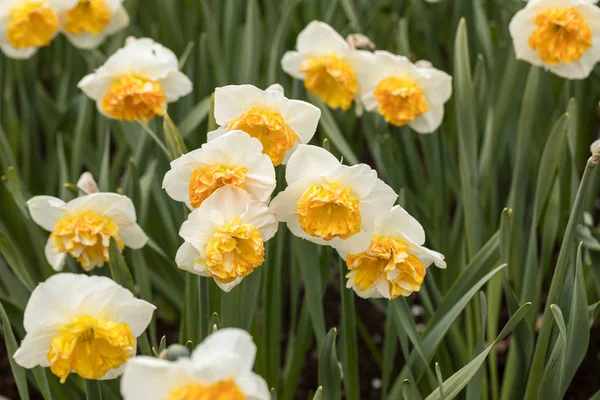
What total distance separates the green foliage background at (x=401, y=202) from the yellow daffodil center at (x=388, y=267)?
0.35ft

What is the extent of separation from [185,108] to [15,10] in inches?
19.1

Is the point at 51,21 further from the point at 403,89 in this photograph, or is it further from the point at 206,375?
the point at 206,375

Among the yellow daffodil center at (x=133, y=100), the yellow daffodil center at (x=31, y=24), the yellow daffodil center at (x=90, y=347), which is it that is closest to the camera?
the yellow daffodil center at (x=90, y=347)

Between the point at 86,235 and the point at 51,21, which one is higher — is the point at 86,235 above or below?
below

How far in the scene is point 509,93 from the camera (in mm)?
1761

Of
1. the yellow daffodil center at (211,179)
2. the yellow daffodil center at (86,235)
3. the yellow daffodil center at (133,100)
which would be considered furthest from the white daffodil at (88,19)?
the yellow daffodil center at (211,179)

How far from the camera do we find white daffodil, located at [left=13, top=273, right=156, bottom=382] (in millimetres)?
913

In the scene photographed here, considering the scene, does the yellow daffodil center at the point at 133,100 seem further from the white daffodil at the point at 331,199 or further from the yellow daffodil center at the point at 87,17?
the white daffodil at the point at 331,199

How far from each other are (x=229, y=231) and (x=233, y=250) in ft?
0.13

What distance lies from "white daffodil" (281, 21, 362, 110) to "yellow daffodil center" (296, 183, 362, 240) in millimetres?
539

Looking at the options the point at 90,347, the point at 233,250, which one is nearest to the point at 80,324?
the point at 90,347

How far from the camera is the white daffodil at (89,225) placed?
4.04 ft

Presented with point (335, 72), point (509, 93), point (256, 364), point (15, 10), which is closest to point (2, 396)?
point (256, 364)

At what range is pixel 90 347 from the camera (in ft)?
3.06
